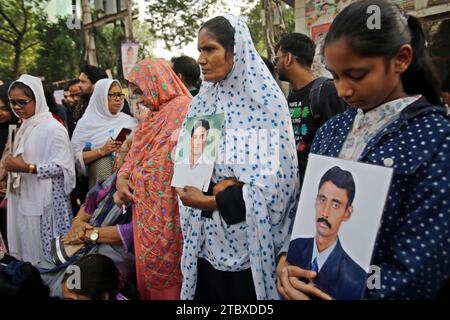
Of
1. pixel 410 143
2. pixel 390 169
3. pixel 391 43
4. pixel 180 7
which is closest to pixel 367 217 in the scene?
pixel 390 169

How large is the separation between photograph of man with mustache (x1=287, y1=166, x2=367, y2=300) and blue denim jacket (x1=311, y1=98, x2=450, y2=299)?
0.25ft

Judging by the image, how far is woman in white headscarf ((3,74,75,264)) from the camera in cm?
315

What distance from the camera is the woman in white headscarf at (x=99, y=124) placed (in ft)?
11.4

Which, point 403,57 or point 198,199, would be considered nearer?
point 403,57

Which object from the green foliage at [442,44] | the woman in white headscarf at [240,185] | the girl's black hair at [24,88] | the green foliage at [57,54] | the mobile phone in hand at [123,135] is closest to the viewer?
the woman in white headscarf at [240,185]

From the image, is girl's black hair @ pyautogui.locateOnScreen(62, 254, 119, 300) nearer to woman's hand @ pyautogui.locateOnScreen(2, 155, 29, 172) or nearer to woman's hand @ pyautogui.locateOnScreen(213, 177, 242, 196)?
woman's hand @ pyautogui.locateOnScreen(213, 177, 242, 196)

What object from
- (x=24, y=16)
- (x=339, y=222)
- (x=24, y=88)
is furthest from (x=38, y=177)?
(x=24, y=16)

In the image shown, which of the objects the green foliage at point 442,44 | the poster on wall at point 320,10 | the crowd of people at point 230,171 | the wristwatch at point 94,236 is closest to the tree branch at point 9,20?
the poster on wall at point 320,10

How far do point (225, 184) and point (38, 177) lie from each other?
2.02 m

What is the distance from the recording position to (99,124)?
11.8ft

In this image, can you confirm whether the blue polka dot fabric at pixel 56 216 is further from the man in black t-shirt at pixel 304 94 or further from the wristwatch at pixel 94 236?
the man in black t-shirt at pixel 304 94

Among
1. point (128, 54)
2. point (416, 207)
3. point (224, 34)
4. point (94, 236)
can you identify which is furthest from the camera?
point (128, 54)

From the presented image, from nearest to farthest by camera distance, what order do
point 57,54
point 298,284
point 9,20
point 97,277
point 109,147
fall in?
1. point 298,284
2. point 97,277
3. point 109,147
4. point 9,20
5. point 57,54

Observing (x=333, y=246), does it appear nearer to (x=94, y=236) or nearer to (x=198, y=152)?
(x=198, y=152)
